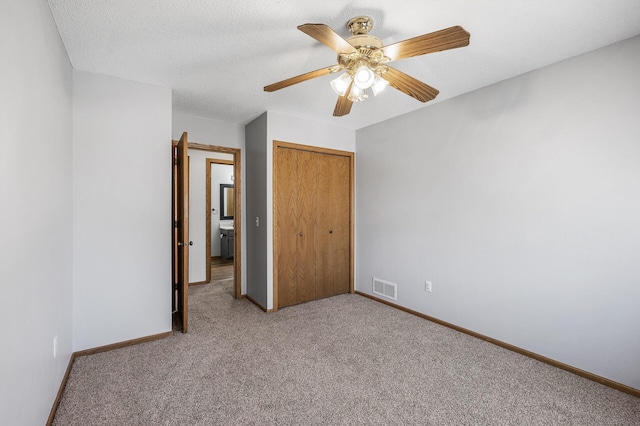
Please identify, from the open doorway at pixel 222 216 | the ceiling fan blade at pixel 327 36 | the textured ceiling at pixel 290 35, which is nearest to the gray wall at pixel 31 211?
the textured ceiling at pixel 290 35

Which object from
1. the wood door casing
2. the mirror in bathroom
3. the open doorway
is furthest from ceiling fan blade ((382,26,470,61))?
the mirror in bathroom

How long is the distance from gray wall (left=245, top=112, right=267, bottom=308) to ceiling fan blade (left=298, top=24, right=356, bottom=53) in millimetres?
2002

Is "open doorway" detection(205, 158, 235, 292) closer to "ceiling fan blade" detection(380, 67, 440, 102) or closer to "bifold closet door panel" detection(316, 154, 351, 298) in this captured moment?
"bifold closet door panel" detection(316, 154, 351, 298)

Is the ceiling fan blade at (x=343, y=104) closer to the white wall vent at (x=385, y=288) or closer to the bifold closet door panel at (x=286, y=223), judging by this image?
the bifold closet door panel at (x=286, y=223)

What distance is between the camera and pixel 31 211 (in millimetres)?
1441

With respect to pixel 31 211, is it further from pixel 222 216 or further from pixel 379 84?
pixel 222 216

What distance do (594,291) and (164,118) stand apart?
153 inches

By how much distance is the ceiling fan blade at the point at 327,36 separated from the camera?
1.41 m

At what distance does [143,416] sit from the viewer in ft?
5.79

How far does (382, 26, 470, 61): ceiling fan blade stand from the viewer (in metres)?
1.42

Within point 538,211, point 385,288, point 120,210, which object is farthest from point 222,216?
point 538,211

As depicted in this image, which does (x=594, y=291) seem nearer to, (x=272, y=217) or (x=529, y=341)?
(x=529, y=341)

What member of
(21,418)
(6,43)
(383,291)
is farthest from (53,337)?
(383,291)

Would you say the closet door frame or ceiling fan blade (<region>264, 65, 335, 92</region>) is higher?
ceiling fan blade (<region>264, 65, 335, 92</region>)
